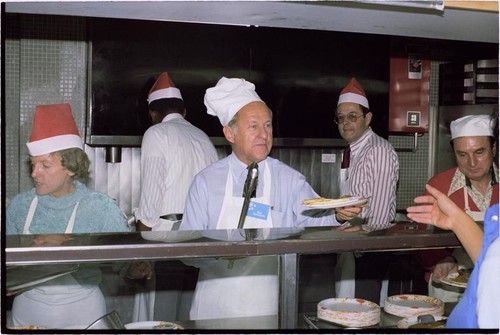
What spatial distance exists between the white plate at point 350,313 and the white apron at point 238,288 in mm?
195

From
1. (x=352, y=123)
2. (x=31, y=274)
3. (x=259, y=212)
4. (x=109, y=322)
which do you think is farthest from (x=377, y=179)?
(x=31, y=274)

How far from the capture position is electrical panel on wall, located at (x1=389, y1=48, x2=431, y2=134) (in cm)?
501

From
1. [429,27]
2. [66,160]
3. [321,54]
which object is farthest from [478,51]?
[66,160]

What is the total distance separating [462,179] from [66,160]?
1947mm

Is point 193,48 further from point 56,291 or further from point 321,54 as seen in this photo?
point 56,291

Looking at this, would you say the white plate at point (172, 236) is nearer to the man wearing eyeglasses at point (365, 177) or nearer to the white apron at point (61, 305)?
the white apron at point (61, 305)

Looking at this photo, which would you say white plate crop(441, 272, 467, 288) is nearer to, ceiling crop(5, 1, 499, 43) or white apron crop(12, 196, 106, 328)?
ceiling crop(5, 1, 499, 43)

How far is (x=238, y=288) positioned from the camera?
2152 mm

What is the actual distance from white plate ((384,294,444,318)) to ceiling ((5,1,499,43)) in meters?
0.95

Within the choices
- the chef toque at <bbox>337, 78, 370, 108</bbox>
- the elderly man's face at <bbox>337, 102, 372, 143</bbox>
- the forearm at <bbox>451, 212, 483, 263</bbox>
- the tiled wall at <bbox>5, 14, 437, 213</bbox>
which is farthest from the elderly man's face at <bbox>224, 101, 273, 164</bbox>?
the tiled wall at <bbox>5, 14, 437, 213</bbox>

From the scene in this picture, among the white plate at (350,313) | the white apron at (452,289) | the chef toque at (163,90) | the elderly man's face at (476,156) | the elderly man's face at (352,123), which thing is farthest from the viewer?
the elderly man's face at (352,123)

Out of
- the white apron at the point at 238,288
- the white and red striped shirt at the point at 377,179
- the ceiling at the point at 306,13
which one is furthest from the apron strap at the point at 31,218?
the white and red striped shirt at the point at 377,179

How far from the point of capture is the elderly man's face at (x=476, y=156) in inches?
113

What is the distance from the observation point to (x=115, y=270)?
1.79 meters
